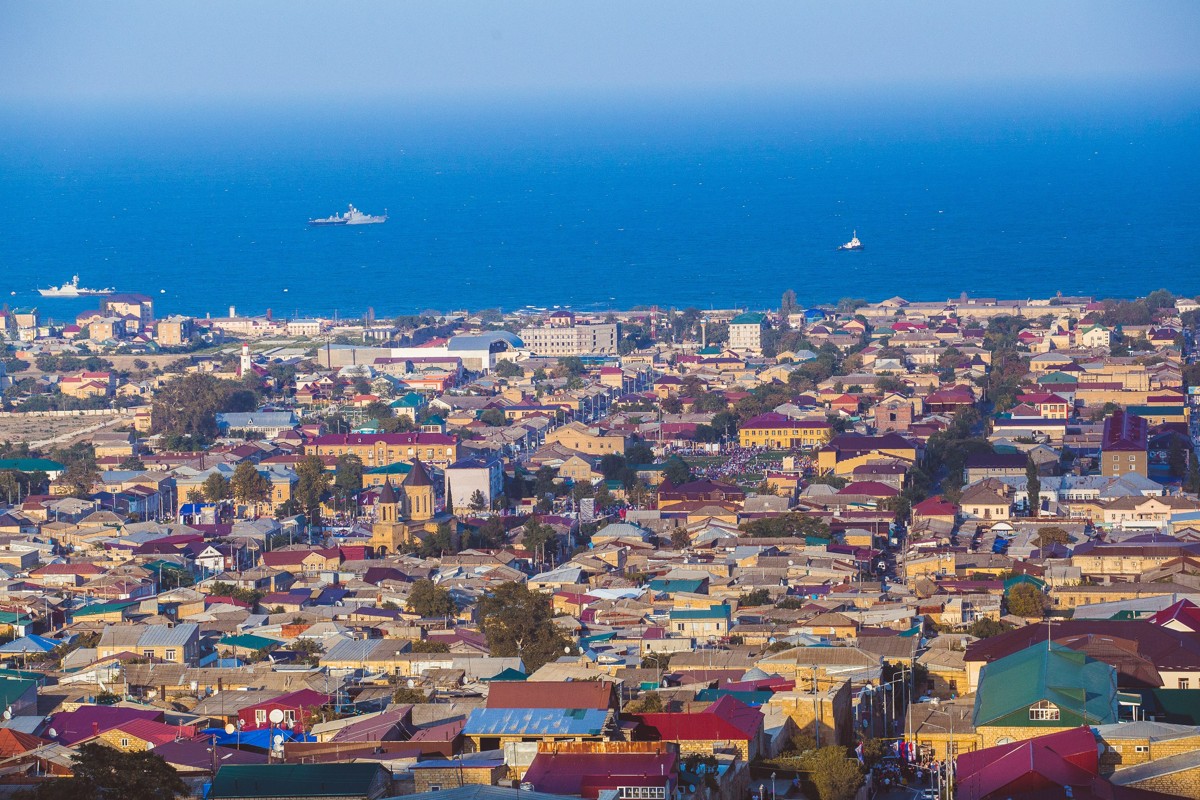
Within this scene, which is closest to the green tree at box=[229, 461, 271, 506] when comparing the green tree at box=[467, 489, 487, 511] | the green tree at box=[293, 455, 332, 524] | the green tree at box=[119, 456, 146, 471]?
the green tree at box=[293, 455, 332, 524]

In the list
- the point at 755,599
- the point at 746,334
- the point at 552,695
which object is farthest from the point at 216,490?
the point at 746,334

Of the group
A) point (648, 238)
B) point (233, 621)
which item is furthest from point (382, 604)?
point (648, 238)

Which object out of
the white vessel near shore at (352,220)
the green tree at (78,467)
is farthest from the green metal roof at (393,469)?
the white vessel near shore at (352,220)

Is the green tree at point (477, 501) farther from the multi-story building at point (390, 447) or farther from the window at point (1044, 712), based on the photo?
the window at point (1044, 712)

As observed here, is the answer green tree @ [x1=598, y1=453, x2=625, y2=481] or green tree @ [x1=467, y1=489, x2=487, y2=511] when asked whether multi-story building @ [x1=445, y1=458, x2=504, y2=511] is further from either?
green tree @ [x1=598, y1=453, x2=625, y2=481]

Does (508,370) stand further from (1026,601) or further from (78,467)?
(1026,601)

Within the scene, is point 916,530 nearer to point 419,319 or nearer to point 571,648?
point 571,648
